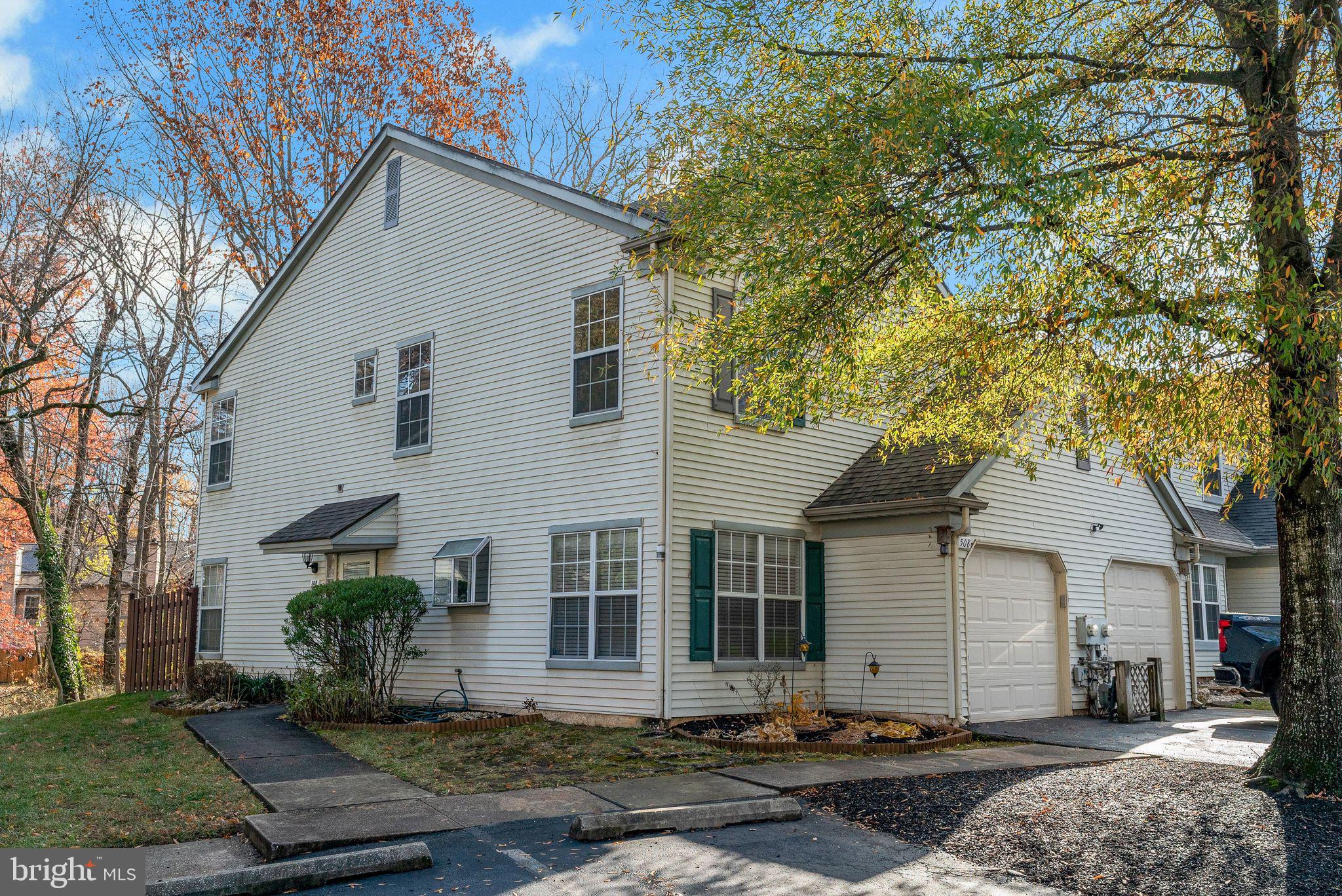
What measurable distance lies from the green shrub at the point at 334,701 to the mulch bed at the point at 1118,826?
6.84m

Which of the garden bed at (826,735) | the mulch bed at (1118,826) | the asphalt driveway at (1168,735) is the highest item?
the garden bed at (826,735)

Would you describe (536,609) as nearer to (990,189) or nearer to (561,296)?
(561,296)

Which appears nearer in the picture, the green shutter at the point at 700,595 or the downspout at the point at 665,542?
the downspout at the point at 665,542

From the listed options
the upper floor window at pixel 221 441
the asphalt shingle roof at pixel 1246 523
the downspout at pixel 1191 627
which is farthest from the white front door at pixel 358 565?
the asphalt shingle roof at pixel 1246 523

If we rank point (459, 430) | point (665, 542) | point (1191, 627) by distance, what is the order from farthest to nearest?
point (1191, 627) < point (459, 430) < point (665, 542)

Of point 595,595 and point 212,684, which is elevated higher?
point 595,595

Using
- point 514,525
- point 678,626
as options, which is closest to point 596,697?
point 678,626

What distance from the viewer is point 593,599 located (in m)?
12.9

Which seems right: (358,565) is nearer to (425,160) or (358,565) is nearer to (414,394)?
(414,394)

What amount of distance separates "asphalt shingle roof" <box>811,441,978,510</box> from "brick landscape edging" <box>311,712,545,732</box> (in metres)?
4.71

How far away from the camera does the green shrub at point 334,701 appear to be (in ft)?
42.9

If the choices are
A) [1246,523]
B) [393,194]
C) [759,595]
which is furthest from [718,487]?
[1246,523]

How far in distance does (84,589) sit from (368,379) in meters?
25.5

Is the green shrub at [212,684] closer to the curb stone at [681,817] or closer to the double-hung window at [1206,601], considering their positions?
the curb stone at [681,817]
